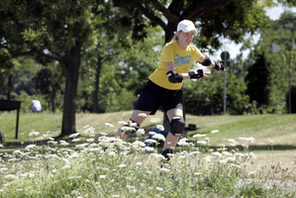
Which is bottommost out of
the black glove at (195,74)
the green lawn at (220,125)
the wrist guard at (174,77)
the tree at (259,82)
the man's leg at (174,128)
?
the green lawn at (220,125)

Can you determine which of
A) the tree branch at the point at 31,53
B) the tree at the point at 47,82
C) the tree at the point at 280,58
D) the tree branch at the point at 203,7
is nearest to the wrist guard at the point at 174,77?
the tree branch at the point at 203,7

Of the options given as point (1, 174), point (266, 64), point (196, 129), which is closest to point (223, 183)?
point (1, 174)

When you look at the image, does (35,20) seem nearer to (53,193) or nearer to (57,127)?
(57,127)

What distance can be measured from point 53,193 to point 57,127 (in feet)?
54.7

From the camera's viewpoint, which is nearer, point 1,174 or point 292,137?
point 1,174

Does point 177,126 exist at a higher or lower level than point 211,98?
lower

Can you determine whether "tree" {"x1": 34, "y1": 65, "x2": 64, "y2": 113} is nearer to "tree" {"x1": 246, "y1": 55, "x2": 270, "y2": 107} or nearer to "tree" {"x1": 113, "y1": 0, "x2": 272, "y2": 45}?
"tree" {"x1": 246, "y1": 55, "x2": 270, "y2": 107}

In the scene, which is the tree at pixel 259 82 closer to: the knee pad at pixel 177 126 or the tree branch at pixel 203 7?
the tree branch at pixel 203 7

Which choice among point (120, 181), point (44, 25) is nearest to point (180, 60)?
point (120, 181)

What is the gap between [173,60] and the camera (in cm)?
513

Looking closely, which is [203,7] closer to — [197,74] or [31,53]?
[197,74]

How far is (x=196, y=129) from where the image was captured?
55.9 feet

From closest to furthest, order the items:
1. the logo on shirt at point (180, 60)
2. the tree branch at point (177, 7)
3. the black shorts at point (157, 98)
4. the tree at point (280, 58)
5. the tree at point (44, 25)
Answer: the logo on shirt at point (180, 60), the black shorts at point (157, 98), the tree branch at point (177, 7), the tree at point (44, 25), the tree at point (280, 58)

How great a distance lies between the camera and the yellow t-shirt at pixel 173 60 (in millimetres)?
5145
